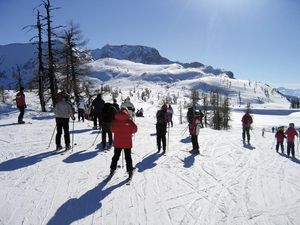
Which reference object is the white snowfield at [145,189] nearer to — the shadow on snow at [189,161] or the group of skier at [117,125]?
the shadow on snow at [189,161]

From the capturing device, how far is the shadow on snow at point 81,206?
5.67 metres

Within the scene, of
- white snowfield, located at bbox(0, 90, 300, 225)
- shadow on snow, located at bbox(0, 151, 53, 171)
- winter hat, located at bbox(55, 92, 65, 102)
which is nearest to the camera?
white snowfield, located at bbox(0, 90, 300, 225)

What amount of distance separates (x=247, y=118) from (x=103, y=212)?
1494 cm

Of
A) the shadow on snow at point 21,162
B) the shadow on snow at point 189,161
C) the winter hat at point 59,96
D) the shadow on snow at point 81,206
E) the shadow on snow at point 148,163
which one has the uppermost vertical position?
the winter hat at point 59,96

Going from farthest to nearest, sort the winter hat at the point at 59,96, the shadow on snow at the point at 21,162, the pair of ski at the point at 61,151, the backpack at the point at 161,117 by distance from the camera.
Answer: the backpack at the point at 161,117
the pair of ski at the point at 61,151
the winter hat at the point at 59,96
the shadow on snow at the point at 21,162

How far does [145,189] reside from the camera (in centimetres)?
742

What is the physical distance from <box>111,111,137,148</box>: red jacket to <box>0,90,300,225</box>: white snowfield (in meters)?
1.12

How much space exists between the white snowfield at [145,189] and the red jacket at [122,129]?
1118 millimetres

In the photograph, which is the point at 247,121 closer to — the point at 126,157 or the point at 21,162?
the point at 126,157

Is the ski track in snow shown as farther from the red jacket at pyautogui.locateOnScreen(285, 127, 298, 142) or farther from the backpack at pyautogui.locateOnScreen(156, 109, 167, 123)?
the red jacket at pyautogui.locateOnScreen(285, 127, 298, 142)

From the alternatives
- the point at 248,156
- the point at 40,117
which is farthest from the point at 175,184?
the point at 40,117

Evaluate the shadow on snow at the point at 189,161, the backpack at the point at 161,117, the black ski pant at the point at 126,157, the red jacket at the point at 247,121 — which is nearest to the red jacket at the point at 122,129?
the black ski pant at the point at 126,157

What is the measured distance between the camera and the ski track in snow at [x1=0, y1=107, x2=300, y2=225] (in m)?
5.97

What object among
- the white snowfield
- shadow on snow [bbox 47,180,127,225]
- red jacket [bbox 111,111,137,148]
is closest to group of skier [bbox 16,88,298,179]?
red jacket [bbox 111,111,137,148]
